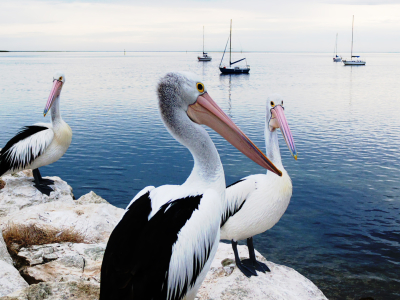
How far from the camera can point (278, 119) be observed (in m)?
4.53

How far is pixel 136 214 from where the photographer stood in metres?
2.53

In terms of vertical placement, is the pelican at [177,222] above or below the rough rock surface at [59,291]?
above

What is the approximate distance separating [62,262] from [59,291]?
0.95 metres

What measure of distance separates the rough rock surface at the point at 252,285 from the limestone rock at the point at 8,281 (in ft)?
5.36

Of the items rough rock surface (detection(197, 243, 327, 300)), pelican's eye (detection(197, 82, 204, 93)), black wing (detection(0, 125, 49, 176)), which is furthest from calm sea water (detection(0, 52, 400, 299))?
black wing (detection(0, 125, 49, 176))

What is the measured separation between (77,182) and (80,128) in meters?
6.90

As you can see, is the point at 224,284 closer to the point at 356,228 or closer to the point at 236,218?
the point at 236,218

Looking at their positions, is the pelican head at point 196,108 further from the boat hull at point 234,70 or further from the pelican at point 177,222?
the boat hull at point 234,70

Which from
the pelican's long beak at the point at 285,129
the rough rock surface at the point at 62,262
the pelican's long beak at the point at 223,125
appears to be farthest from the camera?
the pelican's long beak at the point at 285,129

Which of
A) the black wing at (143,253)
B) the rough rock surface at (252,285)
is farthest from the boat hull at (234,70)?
the black wing at (143,253)

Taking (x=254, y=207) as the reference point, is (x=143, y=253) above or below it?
above

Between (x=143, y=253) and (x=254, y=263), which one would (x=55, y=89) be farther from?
(x=143, y=253)

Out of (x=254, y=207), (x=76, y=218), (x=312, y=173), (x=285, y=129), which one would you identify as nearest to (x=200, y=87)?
(x=254, y=207)

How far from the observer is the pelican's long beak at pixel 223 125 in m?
2.79
